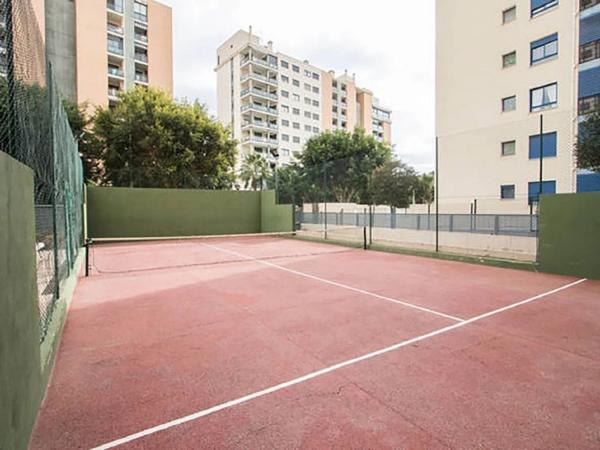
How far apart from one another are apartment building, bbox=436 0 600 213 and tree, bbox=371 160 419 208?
225 centimetres

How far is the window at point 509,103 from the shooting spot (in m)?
20.1

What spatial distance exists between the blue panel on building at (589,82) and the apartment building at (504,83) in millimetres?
40

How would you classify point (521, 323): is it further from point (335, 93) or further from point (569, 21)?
point (335, 93)

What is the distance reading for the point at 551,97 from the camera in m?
18.6

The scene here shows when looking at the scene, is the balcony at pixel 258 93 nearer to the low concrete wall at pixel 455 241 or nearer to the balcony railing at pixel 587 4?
the low concrete wall at pixel 455 241

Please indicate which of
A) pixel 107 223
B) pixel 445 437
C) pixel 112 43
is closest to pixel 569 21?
pixel 445 437

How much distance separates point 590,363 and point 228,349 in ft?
11.7

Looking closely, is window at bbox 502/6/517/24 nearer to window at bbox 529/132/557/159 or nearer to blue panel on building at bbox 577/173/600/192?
window at bbox 529/132/557/159

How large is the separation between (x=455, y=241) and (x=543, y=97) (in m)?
12.1

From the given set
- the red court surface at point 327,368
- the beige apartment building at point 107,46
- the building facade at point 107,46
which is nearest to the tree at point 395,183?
the red court surface at point 327,368

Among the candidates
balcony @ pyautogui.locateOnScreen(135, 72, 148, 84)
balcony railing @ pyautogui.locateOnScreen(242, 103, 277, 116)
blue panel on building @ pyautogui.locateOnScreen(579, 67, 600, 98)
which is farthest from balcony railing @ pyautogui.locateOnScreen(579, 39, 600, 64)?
balcony railing @ pyautogui.locateOnScreen(242, 103, 277, 116)

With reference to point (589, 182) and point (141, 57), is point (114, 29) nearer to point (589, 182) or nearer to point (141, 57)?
point (141, 57)

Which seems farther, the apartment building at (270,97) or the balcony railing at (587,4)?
the apartment building at (270,97)

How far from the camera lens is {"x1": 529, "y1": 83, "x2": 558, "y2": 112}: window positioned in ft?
60.4
